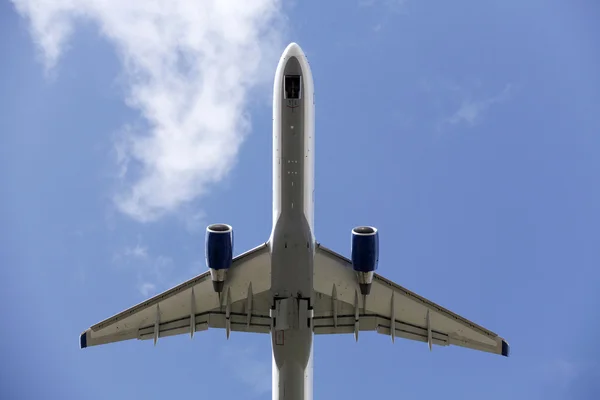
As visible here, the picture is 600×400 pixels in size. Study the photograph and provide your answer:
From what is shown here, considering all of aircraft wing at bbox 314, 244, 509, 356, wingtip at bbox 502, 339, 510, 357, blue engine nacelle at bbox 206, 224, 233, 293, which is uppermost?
blue engine nacelle at bbox 206, 224, 233, 293

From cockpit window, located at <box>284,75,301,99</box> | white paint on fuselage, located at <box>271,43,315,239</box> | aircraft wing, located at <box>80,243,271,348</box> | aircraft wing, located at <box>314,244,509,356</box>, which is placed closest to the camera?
cockpit window, located at <box>284,75,301,99</box>

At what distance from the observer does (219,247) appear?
80.7 ft

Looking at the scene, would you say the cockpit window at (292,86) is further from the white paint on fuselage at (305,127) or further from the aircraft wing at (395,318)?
the aircraft wing at (395,318)

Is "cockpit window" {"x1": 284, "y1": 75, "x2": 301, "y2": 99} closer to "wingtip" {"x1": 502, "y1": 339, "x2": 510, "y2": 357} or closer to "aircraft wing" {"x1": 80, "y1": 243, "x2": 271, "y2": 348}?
"aircraft wing" {"x1": 80, "y1": 243, "x2": 271, "y2": 348}

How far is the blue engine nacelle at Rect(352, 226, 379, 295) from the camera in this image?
24.8 m

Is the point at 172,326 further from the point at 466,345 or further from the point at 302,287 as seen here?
the point at 466,345

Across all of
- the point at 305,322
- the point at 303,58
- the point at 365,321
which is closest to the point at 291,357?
the point at 305,322

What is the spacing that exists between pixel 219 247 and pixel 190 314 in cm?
510

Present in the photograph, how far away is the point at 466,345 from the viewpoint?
29250mm

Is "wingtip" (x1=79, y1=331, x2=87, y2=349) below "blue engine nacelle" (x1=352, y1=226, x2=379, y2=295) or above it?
below

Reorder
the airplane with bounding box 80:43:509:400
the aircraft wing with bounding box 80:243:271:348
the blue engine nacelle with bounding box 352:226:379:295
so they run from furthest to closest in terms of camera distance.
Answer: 1. the aircraft wing with bounding box 80:243:271:348
2. the blue engine nacelle with bounding box 352:226:379:295
3. the airplane with bounding box 80:43:509:400

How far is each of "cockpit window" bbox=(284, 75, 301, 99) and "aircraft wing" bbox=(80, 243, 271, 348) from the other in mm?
7798

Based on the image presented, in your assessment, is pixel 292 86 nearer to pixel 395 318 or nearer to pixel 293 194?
pixel 293 194

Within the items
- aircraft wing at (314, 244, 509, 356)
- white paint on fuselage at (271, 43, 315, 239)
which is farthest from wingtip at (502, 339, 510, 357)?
white paint on fuselage at (271, 43, 315, 239)
